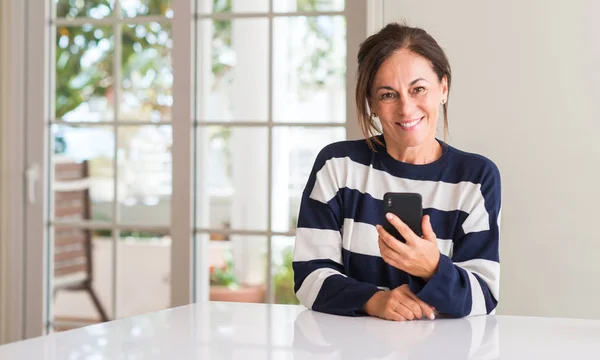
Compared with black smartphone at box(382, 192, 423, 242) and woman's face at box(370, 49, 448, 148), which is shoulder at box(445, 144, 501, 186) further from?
black smartphone at box(382, 192, 423, 242)

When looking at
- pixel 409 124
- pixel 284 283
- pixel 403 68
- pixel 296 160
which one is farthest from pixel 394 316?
pixel 296 160

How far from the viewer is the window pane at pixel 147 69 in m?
5.22

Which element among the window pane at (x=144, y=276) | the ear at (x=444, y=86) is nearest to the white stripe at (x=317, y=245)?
the ear at (x=444, y=86)

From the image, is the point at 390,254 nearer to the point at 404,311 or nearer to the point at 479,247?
the point at 404,311

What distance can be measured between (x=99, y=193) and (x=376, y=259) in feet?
13.2

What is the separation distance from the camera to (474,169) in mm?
1767

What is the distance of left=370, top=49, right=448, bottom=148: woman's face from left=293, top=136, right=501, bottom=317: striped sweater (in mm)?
85

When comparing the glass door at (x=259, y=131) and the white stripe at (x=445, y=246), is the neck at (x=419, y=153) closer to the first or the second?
the white stripe at (x=445, y=246)

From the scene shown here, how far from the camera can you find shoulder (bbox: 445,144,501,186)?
1747 mm

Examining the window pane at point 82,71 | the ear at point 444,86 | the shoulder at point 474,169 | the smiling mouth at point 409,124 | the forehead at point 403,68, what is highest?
the window pane at point 82,71

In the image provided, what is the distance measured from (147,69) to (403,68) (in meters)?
3.88

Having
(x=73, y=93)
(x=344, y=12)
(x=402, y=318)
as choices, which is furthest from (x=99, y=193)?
(x=402, y=318)

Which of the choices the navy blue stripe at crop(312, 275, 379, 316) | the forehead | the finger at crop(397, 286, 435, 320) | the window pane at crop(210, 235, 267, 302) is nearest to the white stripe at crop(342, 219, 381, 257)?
the navy blue stripe at crop(312, 275, 379, 316)

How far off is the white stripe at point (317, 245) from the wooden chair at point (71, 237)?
229cm
